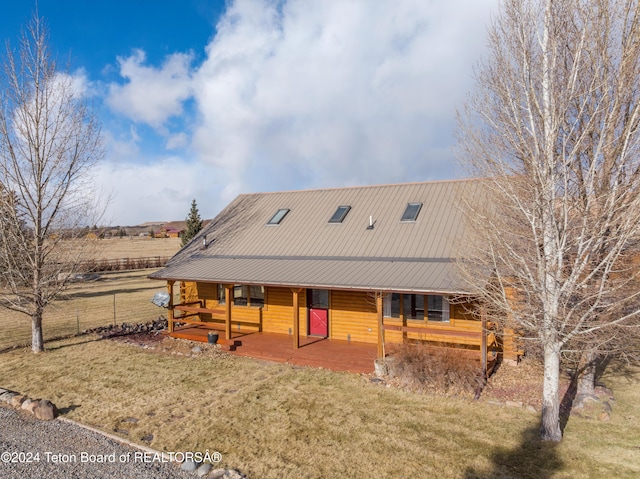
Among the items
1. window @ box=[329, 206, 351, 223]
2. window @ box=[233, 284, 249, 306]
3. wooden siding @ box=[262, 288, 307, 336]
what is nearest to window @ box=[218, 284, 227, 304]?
window @ box=[233, 284, 249, 306]

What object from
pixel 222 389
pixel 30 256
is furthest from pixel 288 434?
pixel 30 256

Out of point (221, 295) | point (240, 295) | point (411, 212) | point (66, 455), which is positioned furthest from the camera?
point (221, 295)

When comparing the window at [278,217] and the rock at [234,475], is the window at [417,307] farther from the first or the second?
the rock at [234,475]

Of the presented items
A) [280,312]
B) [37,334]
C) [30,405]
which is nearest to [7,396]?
[30,405]

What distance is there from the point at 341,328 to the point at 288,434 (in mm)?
6837

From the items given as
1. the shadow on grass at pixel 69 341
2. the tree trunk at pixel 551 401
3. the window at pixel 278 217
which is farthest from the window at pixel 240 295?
the tree trunk at pixel 551 401

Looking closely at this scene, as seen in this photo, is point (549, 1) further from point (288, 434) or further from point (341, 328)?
point (341, 328)

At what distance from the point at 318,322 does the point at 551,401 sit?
8650 millimetres

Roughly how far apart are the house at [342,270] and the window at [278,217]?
0.06 metres

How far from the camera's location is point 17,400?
9531 millimetres

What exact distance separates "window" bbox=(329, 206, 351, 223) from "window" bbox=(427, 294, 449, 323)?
17.0 feet

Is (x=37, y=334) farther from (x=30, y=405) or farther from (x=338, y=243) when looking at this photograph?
(x=338, y=243)

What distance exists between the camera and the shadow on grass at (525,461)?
6446mm

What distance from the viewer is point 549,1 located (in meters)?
7.14
